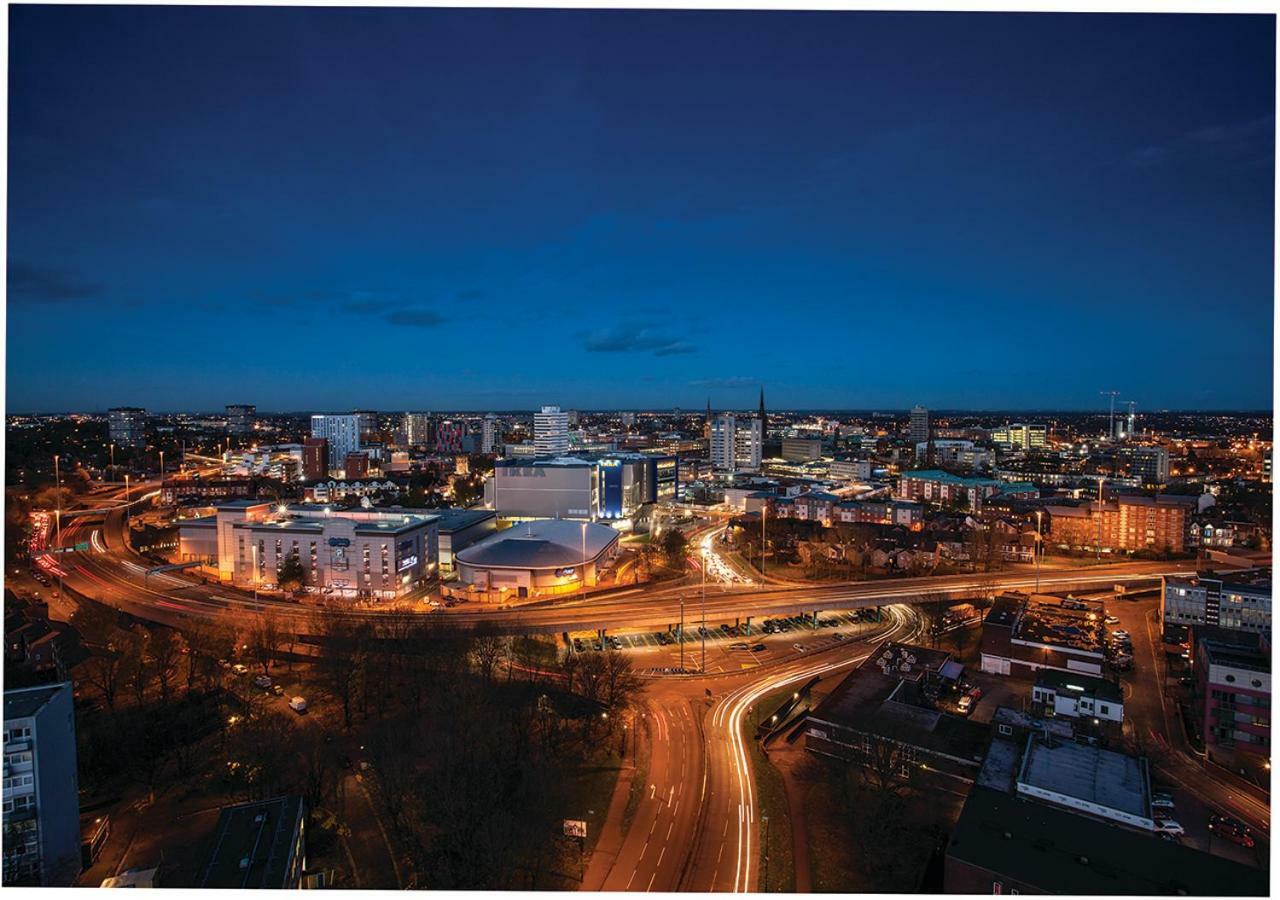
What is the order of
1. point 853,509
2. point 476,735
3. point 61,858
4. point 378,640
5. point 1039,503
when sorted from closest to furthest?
point 61,858, point 476,735, point 378,640, point 1039,503, point 853,509

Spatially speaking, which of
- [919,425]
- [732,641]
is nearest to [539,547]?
[732,641]

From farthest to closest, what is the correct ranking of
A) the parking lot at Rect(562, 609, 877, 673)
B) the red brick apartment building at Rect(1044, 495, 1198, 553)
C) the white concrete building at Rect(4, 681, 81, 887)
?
the red brick apartment building at Rect(1044, 495, 1198, 553) < the parking lot at Rect(562, 609, 877, 673) < the white concrete building at Rect(4, 681, 81, 887)

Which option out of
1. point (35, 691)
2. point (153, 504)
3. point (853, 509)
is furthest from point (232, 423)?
point (35, 691)

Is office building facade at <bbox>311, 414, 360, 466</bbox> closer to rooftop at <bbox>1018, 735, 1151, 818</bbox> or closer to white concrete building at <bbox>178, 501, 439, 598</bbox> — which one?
white concrete building at <bbox>178, 501, 439, 598</bbox>

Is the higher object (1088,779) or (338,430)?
(338,430)

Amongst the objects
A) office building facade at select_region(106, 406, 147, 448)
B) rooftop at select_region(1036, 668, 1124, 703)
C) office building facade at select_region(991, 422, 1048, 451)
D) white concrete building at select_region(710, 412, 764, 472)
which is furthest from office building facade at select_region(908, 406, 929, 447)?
office building facade at select_region(106, 406, 147, 448)

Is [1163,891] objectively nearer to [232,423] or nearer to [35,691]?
[35,691]

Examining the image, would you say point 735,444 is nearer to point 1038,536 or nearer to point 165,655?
point 1038,536

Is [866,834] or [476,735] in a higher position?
[476,735]

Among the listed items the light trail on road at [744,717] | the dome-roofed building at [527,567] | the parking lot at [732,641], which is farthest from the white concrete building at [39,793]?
the dome-roofed building at [527,567]
